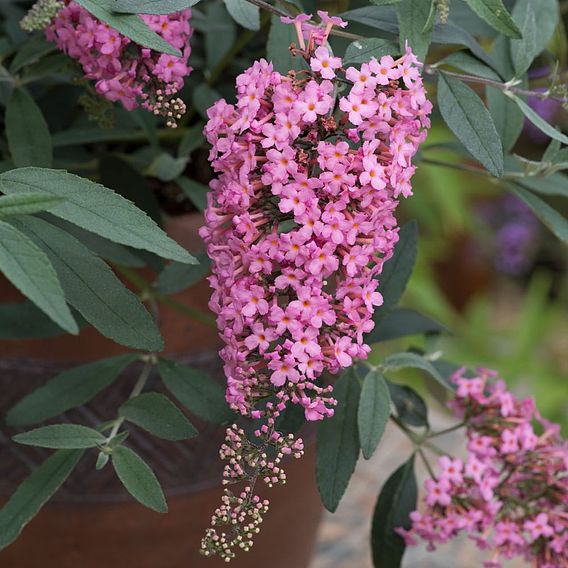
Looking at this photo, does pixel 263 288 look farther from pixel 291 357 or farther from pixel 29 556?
pixel 29 556

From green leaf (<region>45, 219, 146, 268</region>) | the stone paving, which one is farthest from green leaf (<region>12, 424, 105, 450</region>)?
the stone paving

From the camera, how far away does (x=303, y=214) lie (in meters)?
0.55

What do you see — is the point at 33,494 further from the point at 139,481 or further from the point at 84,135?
the point at 84,135

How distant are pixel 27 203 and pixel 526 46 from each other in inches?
15.0

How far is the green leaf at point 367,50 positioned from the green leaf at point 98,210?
16 cm

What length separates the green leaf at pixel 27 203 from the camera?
19.7 inches

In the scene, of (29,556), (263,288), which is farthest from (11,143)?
(29,556)

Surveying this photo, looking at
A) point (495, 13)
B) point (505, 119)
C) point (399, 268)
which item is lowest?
point (399, 268)

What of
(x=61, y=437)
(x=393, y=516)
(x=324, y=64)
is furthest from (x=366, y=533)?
(x=324, y=64)

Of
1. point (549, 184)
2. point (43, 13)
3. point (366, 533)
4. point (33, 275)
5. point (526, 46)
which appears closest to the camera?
point (33, 275)

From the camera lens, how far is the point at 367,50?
0.62 meters

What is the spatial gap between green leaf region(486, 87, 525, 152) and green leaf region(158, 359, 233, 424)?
284 mm

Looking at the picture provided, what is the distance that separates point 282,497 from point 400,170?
428mm

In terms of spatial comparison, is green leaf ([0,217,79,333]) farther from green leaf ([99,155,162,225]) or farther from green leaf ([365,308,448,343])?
green leaf ([365,308,448,343])
